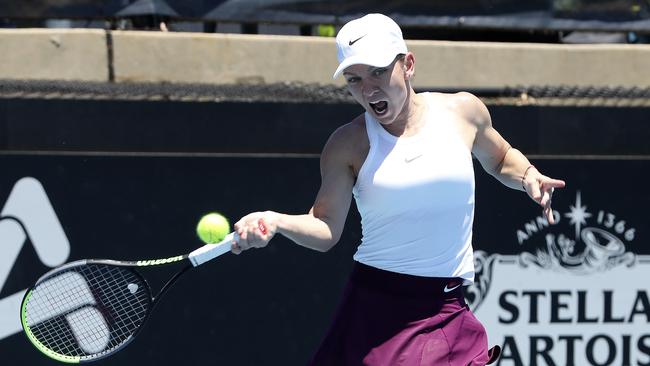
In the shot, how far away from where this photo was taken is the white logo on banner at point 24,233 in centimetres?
464

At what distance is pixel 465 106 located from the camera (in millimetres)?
3436

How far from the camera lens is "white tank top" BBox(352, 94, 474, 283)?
10.4 feet

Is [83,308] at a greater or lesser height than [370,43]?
lesser

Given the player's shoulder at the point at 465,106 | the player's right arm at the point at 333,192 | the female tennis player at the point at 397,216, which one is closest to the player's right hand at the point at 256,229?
the female tennis player at the point at 397,216

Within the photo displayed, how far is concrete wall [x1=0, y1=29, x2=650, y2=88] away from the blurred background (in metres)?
0.01

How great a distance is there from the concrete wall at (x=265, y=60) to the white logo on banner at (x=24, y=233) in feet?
2.76

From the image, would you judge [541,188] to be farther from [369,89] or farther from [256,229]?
[256,229]

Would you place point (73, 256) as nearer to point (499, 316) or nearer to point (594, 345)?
point (499, 316)

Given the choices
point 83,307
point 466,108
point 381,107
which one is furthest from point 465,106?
point 83,307

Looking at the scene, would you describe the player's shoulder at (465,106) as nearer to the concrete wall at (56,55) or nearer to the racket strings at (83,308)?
the racket strings at (83,308)

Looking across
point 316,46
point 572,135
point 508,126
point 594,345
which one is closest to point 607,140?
point 572,135

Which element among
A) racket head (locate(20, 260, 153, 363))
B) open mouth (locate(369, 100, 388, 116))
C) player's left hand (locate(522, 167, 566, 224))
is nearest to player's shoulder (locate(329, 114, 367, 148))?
open mouth (locate(369, 100, 388, 116))

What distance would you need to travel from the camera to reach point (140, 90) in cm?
492

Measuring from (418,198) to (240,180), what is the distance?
1.75 m
